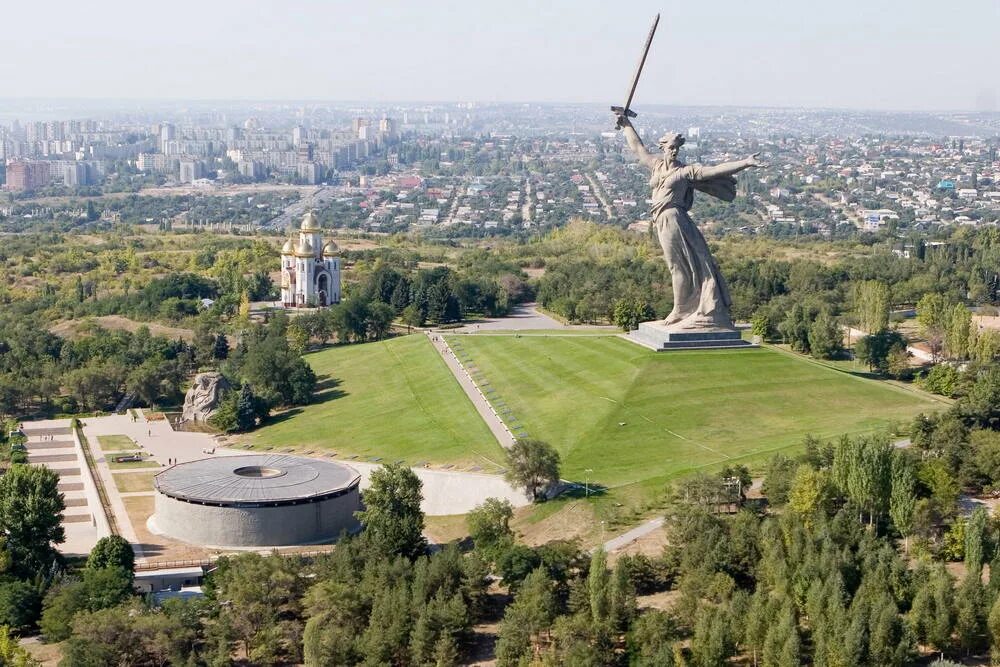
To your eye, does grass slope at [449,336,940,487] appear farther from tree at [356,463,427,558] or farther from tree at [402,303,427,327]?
tree at [402,303,427,327]

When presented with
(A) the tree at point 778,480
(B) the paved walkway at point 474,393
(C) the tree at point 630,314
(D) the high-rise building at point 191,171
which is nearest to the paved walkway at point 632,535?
(A) the tree at point 778,480

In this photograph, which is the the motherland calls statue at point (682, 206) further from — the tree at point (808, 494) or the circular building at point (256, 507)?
the circular building at point (256, 507)

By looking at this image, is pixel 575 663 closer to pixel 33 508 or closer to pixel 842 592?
pixel 842 592

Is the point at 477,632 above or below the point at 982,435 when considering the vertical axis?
below

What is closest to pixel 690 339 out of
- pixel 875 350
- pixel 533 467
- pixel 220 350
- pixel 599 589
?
pixel 875 350

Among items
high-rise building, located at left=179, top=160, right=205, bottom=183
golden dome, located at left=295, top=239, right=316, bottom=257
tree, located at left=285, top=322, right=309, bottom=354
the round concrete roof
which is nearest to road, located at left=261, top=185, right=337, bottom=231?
high-rise building, located at left=179, top=160, right=205, bottom=183

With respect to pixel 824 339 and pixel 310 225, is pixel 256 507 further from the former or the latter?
pixel 310 225

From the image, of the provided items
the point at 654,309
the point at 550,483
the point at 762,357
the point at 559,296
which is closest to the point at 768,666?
the point at 550,483
